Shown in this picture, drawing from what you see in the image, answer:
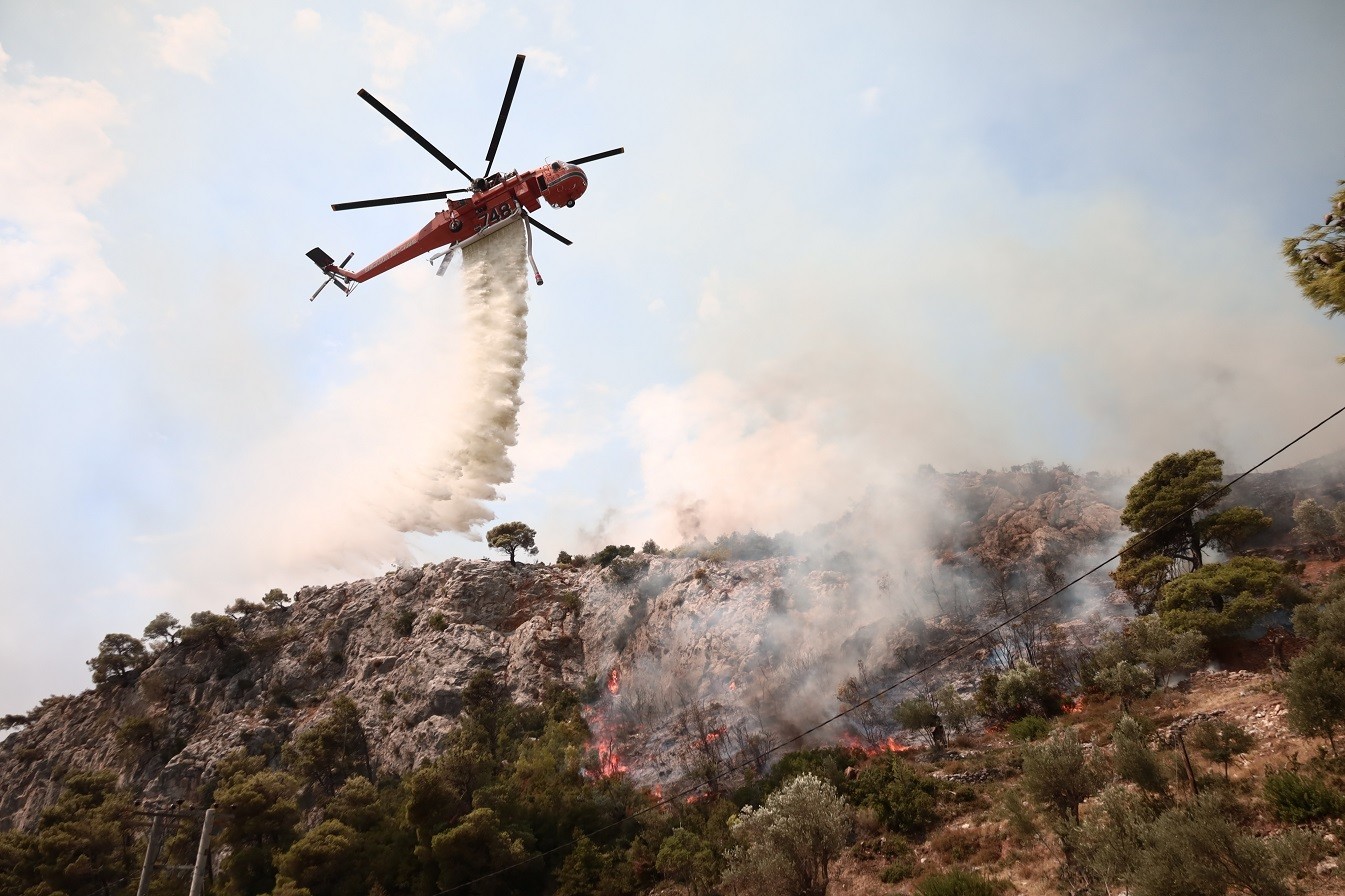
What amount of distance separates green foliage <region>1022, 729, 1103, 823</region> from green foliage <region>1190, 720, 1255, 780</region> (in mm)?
5435

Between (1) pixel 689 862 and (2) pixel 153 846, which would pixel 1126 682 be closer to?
(1) pixel 689 862

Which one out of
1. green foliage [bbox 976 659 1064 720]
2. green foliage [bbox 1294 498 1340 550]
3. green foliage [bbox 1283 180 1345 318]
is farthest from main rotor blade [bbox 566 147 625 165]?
Result: green foliage [bbox 1294 498 1340 550]

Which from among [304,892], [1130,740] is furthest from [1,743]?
[1130,740]

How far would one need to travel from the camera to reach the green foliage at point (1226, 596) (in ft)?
128

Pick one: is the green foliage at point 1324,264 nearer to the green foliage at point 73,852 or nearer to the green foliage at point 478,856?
the green foliage at point 478,856

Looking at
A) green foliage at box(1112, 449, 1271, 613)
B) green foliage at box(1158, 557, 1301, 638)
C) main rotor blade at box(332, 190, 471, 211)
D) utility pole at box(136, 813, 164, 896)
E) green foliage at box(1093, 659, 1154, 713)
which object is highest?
main rotor blade at box(332, 190, 471, 211)

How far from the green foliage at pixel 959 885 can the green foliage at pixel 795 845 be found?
334 cm

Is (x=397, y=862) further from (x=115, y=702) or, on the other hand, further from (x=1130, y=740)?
(x=115, y=702)

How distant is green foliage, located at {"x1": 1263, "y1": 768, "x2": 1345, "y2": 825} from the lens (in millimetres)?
19625

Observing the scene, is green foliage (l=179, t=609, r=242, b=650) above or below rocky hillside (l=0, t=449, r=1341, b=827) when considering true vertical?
above

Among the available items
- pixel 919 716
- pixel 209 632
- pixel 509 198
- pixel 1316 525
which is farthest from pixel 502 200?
pixel 209 632

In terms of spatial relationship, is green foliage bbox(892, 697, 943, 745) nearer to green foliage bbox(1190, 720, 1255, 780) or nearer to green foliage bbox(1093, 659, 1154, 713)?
green foliage bbox(1093, 659, 1154, 713)

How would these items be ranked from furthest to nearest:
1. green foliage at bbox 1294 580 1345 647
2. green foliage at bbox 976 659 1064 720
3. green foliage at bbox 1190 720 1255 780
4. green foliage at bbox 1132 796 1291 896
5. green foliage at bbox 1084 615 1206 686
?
1. green foliage at bbox 976 659 1064 720
2. green foliage at bbox 1084 615 1206 686
3. green foliage at bbox 1294 580 1345 647
4. green foliage at bbox 1190 720 1255 780
5. green foliage at bbox 1132 796 1291 896

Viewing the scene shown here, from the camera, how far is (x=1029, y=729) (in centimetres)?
3788
